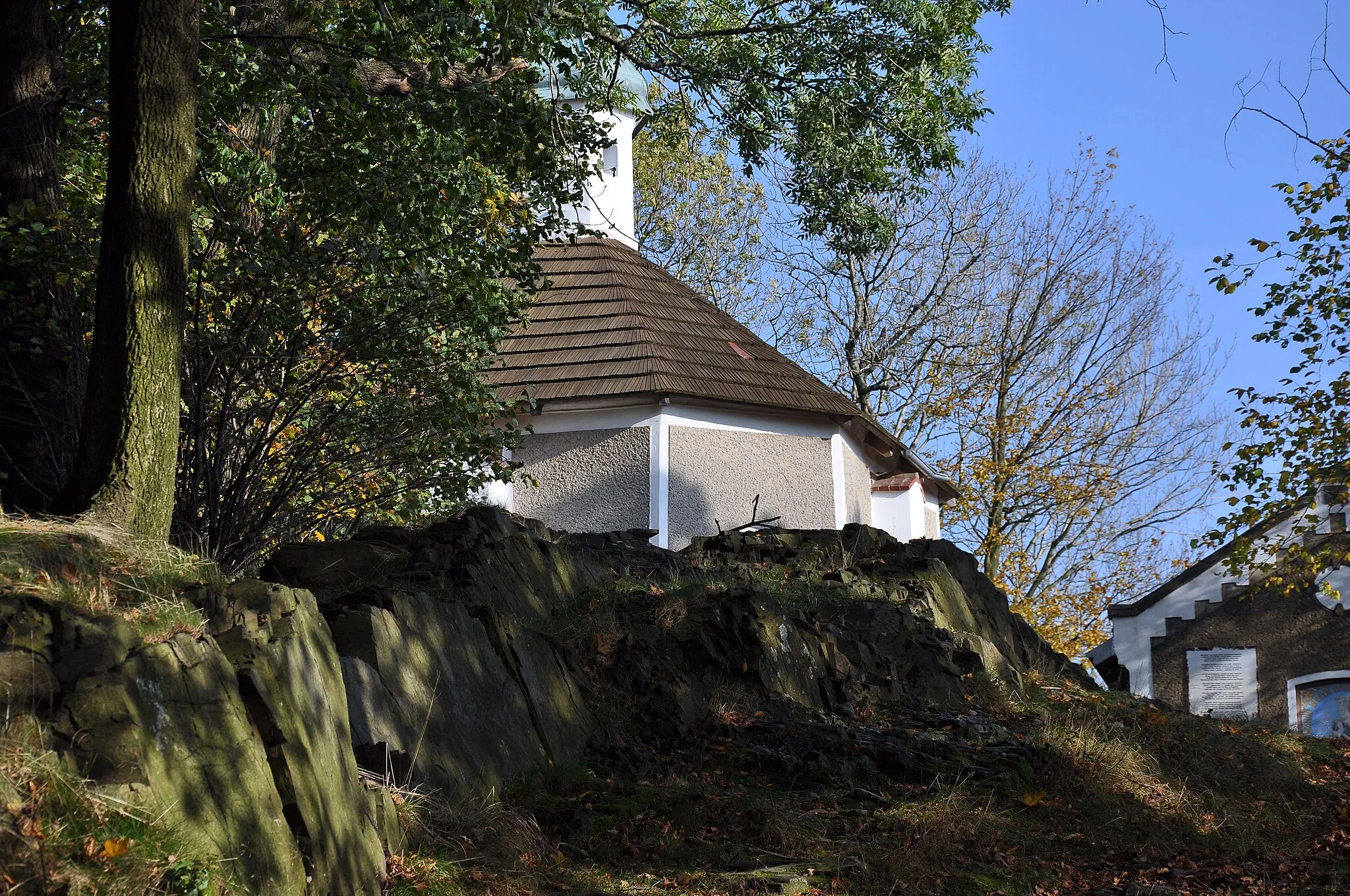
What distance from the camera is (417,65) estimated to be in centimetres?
946

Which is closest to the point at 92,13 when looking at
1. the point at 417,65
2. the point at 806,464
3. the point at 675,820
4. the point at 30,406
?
the point at 417,65

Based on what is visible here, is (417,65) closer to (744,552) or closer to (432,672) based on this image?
(432,672)

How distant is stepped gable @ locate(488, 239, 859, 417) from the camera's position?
16.1 m

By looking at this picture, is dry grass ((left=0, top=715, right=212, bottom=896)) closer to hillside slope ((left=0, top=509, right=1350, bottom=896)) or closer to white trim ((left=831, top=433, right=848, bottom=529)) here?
hillside slope ((left=0, top=509, right=1350, bottom=896))

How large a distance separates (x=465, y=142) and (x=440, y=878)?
605cm

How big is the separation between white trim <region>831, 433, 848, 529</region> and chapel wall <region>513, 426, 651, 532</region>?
2555mm

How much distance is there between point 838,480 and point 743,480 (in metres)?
1.34

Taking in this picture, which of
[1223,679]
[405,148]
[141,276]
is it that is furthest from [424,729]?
[1223,679]

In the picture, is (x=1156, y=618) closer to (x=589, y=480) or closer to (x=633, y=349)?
(x=633, y=349)

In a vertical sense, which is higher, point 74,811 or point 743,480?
point 743,480

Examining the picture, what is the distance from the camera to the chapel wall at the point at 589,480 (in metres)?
15.8

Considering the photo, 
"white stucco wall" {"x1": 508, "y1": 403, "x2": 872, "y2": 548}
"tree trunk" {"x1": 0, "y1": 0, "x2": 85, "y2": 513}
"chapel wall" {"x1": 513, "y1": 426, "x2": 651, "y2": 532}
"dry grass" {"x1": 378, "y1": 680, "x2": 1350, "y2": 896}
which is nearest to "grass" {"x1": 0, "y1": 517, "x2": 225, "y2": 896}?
"dry grass" {"x1": 378, "y1": 680, "x2": 1350, "y2": 896}

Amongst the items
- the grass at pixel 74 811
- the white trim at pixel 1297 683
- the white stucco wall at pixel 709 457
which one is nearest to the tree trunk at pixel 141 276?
the grass at pixel 74 811

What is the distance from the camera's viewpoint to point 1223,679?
817 inches
